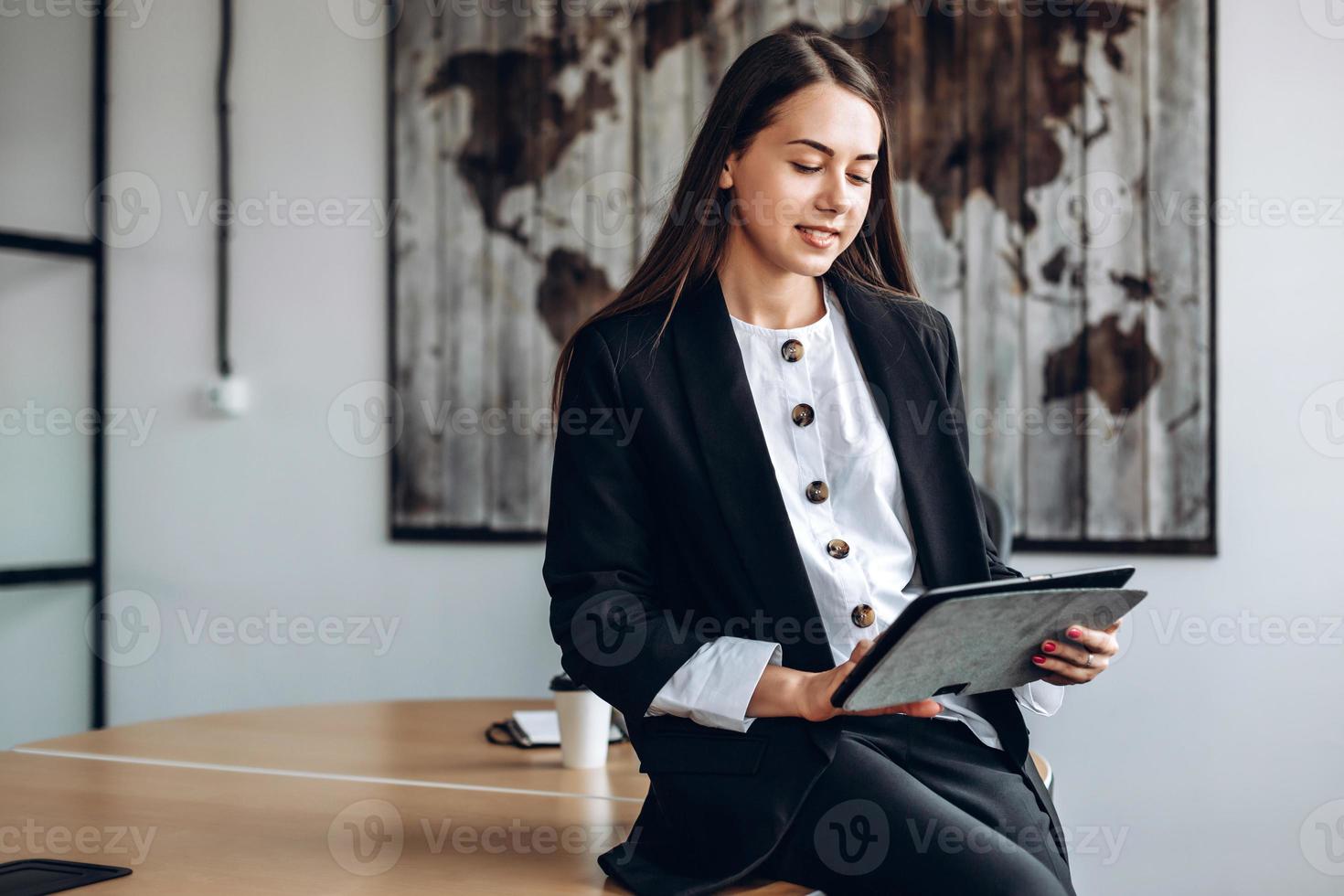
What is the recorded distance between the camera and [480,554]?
346 centimetres

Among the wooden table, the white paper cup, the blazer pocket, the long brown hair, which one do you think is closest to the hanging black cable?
the wooden table

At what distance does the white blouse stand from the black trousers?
59 mm

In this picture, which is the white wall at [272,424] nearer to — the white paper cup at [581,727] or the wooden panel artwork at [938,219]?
the wooden panel artwork at [938,219]

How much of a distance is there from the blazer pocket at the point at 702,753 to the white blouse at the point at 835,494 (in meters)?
0.02

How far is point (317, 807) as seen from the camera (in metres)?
1.63

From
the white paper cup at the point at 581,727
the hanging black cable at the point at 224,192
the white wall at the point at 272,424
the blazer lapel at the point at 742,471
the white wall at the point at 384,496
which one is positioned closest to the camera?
the blazer lapel at the point at 742,471

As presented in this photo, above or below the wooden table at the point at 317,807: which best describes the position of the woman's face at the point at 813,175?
above

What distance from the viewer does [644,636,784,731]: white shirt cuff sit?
1212mm

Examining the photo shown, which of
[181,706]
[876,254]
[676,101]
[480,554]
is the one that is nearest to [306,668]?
[181,706]

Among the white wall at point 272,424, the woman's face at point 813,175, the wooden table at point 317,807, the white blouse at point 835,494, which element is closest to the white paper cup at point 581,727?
the wooden table at point 317,807

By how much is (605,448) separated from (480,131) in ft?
7.64

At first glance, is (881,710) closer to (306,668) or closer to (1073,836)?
(1073,836)

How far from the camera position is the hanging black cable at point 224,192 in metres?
3.66

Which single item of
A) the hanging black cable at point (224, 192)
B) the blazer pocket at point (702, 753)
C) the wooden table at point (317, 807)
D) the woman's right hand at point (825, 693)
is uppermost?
the hanging black cable at point (224, 192)
